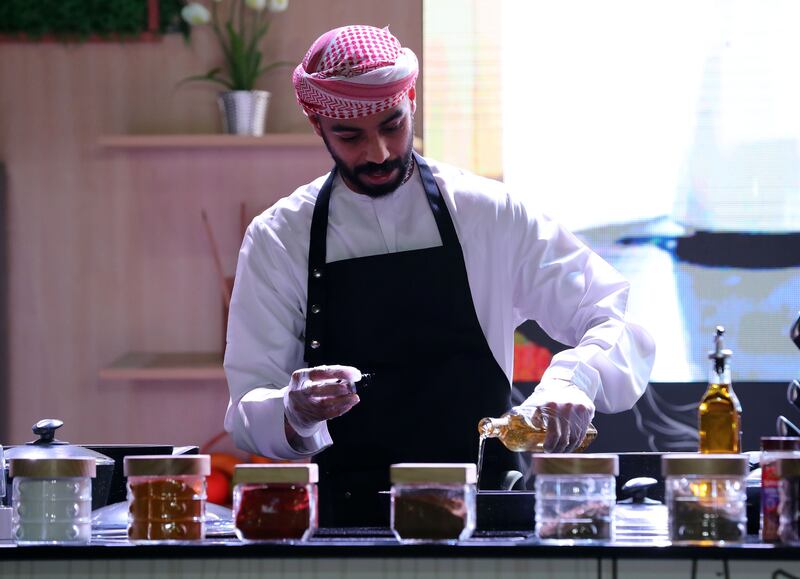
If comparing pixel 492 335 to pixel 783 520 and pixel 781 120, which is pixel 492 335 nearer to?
pixel 783 520

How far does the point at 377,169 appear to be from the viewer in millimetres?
2225

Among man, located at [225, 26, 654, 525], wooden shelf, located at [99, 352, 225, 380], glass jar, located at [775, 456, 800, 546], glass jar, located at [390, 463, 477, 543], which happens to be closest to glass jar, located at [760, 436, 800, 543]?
glass jar, located at [775, 456, 800, 546]

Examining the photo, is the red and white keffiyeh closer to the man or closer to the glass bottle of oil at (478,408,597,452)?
the man

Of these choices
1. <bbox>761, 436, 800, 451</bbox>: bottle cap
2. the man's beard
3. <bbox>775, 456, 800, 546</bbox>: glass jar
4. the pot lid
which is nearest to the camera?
<bbox>775, 456, 800, 546</bbox>: glass jar

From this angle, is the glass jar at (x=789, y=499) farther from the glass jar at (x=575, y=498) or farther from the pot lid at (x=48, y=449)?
the pot lid at (x=48, y=449)

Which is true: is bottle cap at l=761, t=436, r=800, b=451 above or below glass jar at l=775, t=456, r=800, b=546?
above

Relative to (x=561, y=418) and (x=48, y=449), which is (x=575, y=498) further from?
(x=48, y=449)

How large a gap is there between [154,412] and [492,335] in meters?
1.90

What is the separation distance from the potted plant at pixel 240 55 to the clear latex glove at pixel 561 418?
2187 millimetres

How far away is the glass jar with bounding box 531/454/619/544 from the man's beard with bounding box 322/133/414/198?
0.97 metres

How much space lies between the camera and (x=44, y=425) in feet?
5.58

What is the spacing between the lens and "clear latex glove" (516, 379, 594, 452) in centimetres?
173

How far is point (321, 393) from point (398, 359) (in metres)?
0.56

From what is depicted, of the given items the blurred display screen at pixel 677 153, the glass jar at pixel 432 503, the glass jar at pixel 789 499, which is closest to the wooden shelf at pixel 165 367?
the blurred display screen at pixel 677 153
